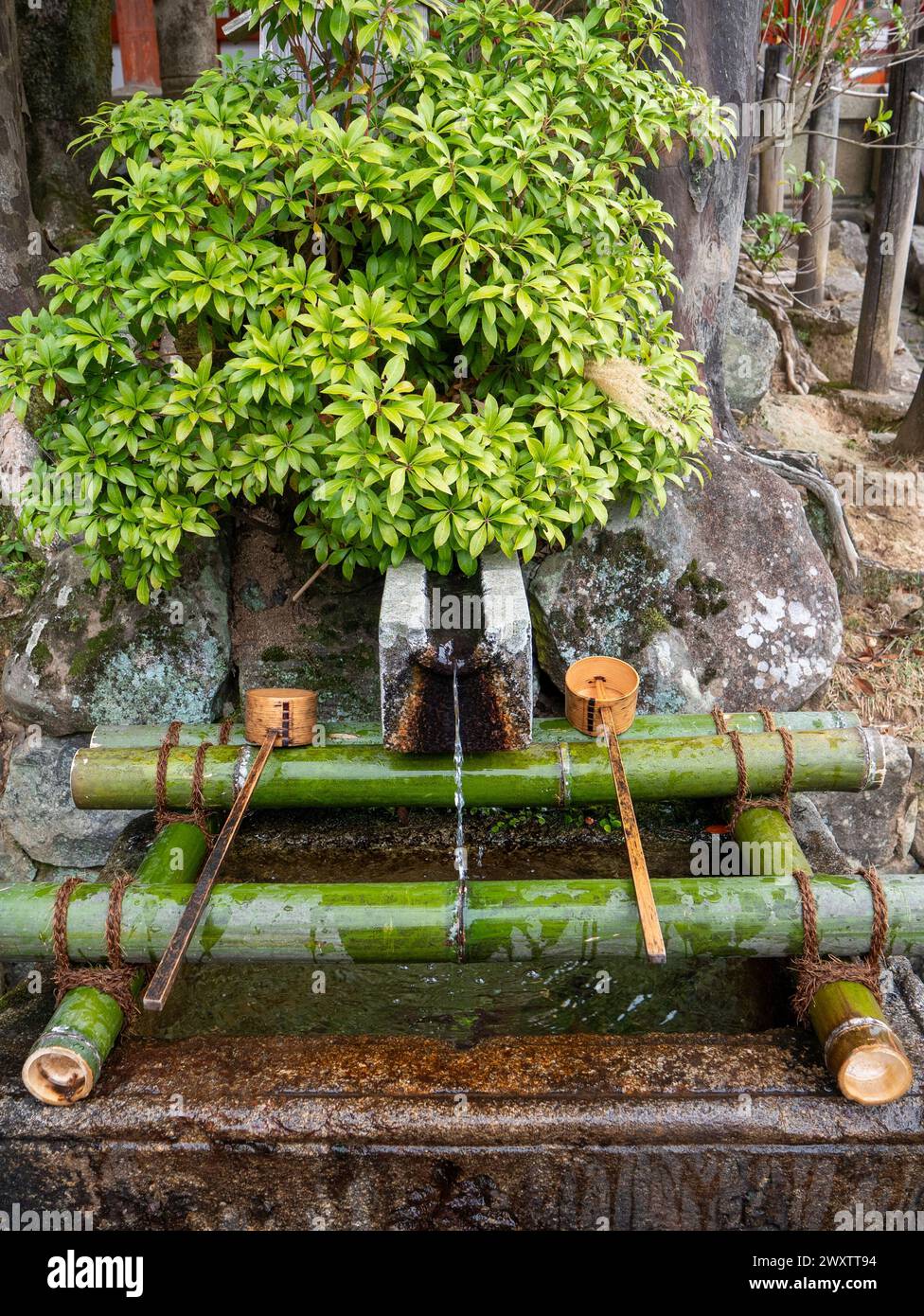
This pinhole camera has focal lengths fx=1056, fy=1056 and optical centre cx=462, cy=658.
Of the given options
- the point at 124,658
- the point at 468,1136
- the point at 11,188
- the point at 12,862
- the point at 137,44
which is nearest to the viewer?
the point at 468,1136

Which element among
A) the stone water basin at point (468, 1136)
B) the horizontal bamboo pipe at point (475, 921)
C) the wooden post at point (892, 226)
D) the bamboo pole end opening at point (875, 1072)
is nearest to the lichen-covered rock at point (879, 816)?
the horizontal bamboo pipe at point (475, 921)

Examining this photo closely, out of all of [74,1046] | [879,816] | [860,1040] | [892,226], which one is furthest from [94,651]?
[892,226]

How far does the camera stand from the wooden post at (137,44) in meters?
8.29

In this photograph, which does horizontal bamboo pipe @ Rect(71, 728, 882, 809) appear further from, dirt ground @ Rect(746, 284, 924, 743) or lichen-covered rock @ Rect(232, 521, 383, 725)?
dirt ground @ Rect(746, 284, 924, 743)

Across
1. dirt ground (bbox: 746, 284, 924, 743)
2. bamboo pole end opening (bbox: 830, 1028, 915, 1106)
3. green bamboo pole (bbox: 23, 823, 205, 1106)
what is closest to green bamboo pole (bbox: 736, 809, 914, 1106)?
bamboo pole end opening (bbox: 830, 1028, 915, 1106)

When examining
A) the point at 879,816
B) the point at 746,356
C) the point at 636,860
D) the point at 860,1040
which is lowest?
the point at 879,816

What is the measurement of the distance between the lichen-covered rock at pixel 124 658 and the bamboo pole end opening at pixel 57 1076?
2192 millimetres

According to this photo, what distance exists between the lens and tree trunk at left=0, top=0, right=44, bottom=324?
20.0 ft

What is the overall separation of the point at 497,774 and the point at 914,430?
4.94 m

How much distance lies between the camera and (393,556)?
14.3 ft

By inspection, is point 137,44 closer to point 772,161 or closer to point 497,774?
point 772,161

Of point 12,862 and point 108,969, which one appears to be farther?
point 12,862

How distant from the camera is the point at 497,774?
4172 mm

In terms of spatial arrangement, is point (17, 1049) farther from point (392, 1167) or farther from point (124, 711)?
point (124, 711)
